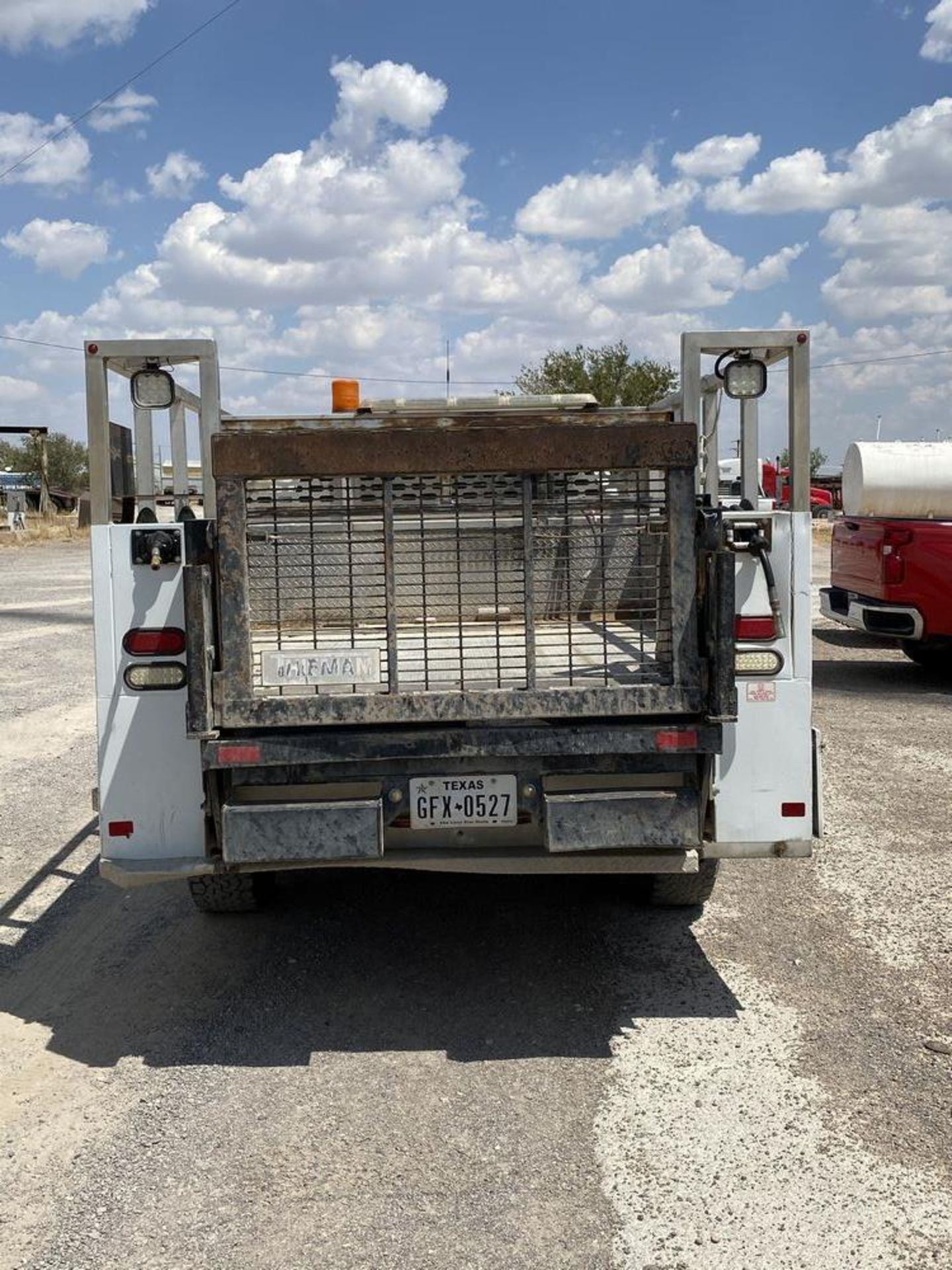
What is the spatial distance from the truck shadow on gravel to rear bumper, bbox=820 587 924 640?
6.79 meters

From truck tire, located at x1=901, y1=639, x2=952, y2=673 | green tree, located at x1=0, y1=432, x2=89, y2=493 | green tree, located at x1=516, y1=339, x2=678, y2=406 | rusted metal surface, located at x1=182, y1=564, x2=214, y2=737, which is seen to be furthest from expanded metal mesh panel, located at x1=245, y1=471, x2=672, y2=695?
green tree, located at x1=0, y1=432, x2=89, y2=493

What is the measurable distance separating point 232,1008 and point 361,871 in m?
1.63

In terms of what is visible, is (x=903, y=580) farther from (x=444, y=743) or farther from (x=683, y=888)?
(x=444, y=743)

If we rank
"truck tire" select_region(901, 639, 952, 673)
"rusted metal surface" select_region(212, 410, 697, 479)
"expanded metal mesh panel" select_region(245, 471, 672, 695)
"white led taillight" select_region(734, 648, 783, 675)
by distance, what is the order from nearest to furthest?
1. "rusted metal surface" select_region(212, 410, 697, 479)
2. "expanded metal mesh panel" select_region(245, 471, 672, 695)
3. "white led taillight" select_region(734, 648, 783, 675)
4. "truck tire" select_region(901, 639, 952, 673)

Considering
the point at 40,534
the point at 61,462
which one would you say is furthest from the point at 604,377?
the point at 61,462

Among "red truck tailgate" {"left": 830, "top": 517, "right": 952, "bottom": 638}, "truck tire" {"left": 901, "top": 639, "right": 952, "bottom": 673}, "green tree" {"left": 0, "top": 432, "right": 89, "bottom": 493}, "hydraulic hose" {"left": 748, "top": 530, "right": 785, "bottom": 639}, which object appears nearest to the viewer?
"hydraulic hose" {"left": 748, "top": 530, "right": 785, "bottom": 639}

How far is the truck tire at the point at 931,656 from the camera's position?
44.0ft

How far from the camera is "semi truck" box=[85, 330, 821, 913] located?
4145 mm

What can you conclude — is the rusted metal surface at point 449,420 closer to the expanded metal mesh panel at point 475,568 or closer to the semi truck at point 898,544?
the expanded metal mesh panel at point 475,568

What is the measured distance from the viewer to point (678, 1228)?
3.22 m

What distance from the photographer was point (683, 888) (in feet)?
18.0

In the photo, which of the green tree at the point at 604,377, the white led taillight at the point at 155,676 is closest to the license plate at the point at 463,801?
the white led taillight at the point at 155,676

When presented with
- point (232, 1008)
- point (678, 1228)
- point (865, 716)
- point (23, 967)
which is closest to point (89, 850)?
point (23, 967)

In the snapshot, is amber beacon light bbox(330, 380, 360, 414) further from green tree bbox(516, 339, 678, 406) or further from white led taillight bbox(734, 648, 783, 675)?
green tree bbox(516, 339, 678, 406)
